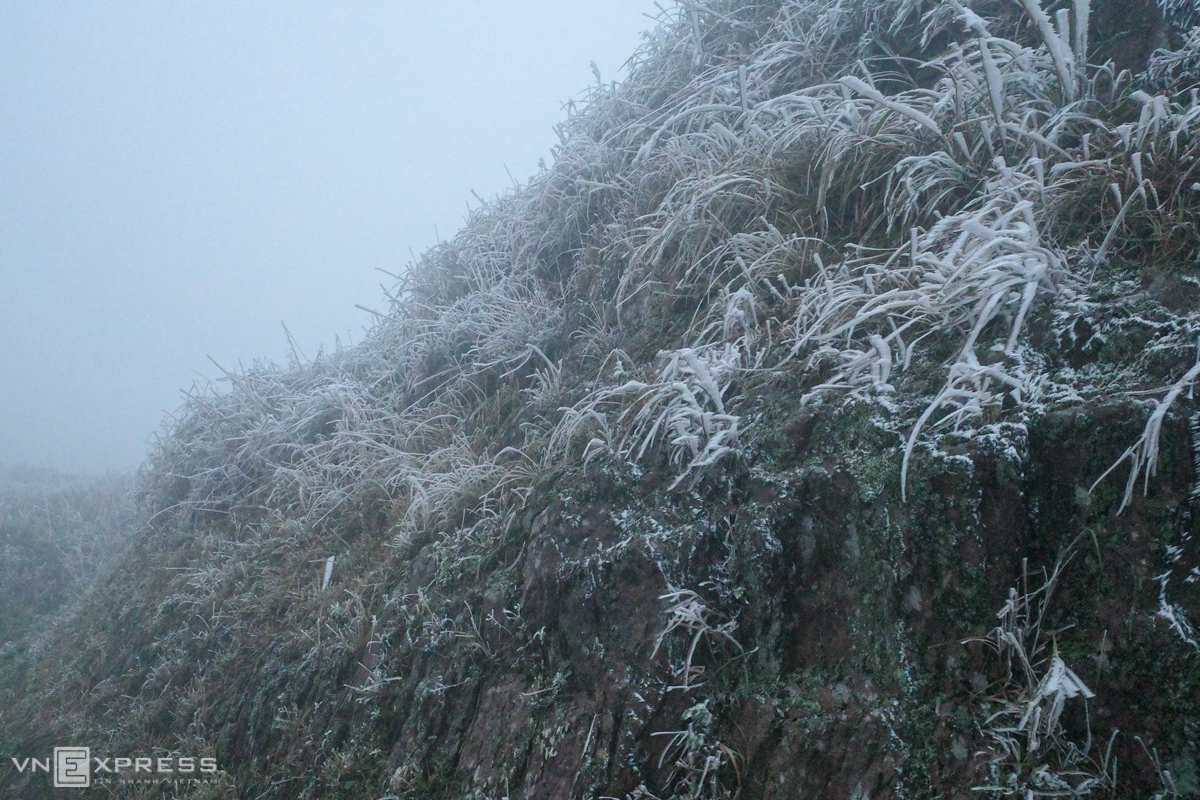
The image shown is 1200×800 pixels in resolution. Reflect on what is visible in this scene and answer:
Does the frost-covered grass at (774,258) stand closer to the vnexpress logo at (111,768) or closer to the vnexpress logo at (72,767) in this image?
the vnexpress logo at (111,768)

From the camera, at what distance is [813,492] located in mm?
2146

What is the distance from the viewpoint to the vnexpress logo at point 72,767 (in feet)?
13.6

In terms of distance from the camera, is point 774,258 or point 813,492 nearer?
point 813,492

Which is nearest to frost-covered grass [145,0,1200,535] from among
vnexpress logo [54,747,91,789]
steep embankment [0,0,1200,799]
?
steep embankment [0,0,1200,799]

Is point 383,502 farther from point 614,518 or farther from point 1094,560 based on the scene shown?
point 1094,560

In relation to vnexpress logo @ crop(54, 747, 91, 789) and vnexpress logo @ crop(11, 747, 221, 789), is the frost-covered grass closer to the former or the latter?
vnexpress logo @ crop(11, 747, 221, 789)

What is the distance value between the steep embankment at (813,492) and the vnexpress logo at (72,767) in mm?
114

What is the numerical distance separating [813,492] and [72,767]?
4.92 meters

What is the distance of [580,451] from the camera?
302 centimetres

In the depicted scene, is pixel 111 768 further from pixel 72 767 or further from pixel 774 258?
pixel 774 258

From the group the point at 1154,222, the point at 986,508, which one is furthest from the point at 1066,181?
the point at 986,508

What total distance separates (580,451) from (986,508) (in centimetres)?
163

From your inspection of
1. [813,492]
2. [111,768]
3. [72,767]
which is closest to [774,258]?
[813,492]

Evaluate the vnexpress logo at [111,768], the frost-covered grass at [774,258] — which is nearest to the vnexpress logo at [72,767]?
the vnexpress logo at [111,768]
